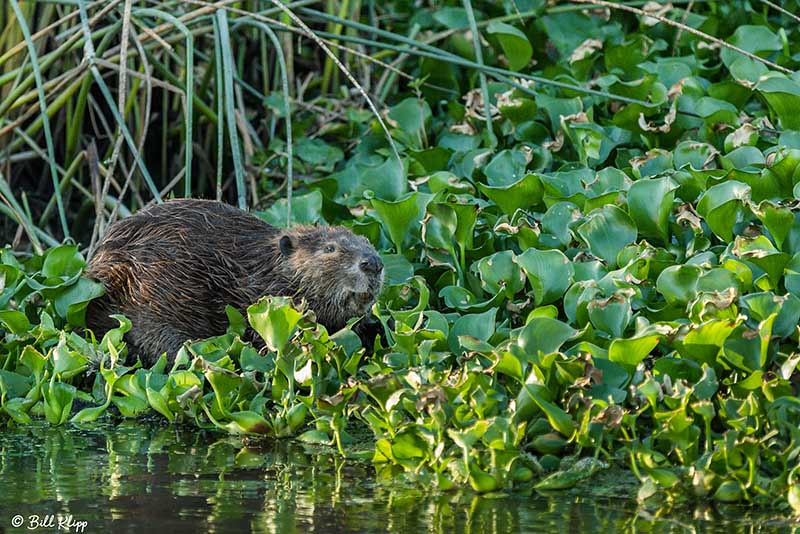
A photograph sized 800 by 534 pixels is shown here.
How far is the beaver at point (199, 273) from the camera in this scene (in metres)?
5.60

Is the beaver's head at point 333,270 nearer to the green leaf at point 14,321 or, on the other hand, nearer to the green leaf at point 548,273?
the green leaf at point 548,273

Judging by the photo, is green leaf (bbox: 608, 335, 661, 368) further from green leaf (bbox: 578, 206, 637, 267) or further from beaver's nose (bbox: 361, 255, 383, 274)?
beaver's nose (bbox: 361, 255, 383, 274)

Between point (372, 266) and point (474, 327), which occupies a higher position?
point (372, 266)

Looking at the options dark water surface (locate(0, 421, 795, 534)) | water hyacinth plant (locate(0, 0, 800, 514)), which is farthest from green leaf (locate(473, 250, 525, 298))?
dark water surface (locate(0, 421, 795, 534))

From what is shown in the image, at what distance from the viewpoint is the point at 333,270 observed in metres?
5.56

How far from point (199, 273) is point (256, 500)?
1.82 metres

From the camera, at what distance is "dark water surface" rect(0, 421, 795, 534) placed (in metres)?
3.82

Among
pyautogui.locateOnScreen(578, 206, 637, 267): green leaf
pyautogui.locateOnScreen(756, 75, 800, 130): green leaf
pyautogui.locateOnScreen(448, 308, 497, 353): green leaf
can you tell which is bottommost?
pyautogui.locateOnScreen(448, 308, 497, 353): green leaf

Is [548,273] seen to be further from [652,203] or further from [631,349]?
[631,349]

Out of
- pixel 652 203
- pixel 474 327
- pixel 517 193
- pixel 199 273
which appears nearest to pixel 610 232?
pixel 652 203

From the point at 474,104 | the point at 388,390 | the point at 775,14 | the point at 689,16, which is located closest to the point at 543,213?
the point at 474,104

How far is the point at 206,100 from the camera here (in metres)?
7.69

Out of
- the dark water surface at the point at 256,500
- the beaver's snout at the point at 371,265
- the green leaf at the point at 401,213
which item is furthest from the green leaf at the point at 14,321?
the green leaf at the point at 401,213

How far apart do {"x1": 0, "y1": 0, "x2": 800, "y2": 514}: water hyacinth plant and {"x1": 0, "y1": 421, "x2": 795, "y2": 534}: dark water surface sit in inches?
4.1
